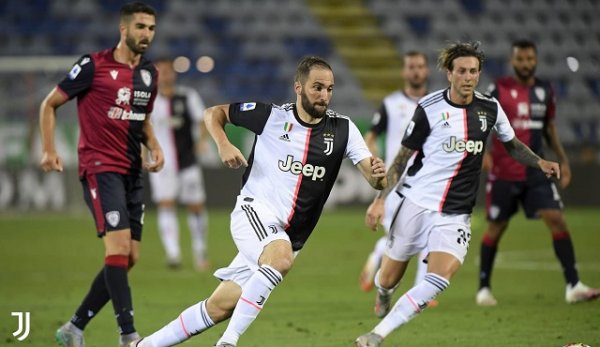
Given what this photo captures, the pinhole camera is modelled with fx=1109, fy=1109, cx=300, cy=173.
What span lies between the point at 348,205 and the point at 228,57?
605 centimetres

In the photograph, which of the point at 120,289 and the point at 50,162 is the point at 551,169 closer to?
the point at 120,289

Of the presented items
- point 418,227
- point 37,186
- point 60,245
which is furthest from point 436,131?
point 37,186

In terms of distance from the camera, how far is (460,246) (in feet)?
25.6

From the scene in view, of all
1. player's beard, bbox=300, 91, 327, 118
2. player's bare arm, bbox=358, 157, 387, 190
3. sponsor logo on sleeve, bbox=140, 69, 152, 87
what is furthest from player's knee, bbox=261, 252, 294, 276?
sponsor logo on sleeve, bbox=140, 69, 152, 87

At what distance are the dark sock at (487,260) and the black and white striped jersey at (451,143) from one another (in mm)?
2431

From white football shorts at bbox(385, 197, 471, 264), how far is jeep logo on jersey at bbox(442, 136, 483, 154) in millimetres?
468

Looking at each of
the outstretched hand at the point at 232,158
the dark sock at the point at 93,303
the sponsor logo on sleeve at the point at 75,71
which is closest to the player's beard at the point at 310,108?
the outstretched hand at the point at 232,158

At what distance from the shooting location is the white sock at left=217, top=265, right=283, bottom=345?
21.3ft

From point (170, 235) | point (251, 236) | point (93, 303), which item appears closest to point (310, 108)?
point (251, 236)

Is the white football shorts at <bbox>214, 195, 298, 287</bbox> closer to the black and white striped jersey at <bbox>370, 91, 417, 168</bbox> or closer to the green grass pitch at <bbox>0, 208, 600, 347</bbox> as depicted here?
the green grass pitch at <bbox>0, 208, 600, 347</bbox>

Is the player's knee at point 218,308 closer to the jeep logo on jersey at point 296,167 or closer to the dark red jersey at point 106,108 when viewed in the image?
the jeep logo on jersey at point 296,167

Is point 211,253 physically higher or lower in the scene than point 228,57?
lower

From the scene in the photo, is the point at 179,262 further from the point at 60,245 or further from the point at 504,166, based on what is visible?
the point at 504,166

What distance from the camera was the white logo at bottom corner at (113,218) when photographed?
797 cm
